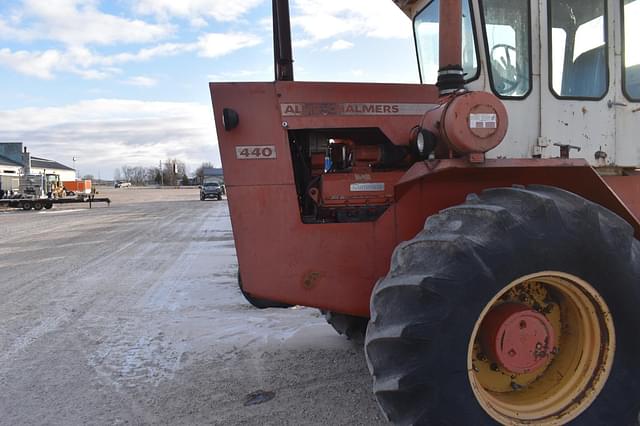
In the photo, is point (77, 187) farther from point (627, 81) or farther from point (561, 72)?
point (627, 81)

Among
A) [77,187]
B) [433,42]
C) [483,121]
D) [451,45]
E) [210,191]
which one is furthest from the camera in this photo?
[210,191]

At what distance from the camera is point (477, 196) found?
277 cm

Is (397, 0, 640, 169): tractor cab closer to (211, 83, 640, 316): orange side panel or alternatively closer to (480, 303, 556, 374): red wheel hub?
(211, 83, 640, 316): orange side panel

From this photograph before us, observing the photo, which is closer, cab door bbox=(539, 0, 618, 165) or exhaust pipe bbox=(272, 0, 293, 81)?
cab door bbox=(539, 0, 618, 165)

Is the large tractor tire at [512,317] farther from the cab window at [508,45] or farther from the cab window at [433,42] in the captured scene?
the cab window at [433,42]

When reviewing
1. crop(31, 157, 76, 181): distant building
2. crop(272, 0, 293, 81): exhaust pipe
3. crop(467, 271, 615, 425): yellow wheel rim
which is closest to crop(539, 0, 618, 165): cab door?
crop(467, 271, 615, 425): yellow wheel rim

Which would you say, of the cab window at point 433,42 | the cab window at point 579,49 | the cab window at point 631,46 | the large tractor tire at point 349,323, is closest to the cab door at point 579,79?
the cab window at point 579,49

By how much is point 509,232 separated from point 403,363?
32.0 inches

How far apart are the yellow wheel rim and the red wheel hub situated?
2cm

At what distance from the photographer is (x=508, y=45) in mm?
3523

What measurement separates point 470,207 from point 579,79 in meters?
1.72

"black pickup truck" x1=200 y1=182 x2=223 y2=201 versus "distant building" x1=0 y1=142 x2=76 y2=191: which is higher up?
"distant building" x1=0 y1=142 x2=76 y2=191

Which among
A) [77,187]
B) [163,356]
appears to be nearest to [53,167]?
[77,187]

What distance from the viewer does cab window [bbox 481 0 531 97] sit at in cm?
349
